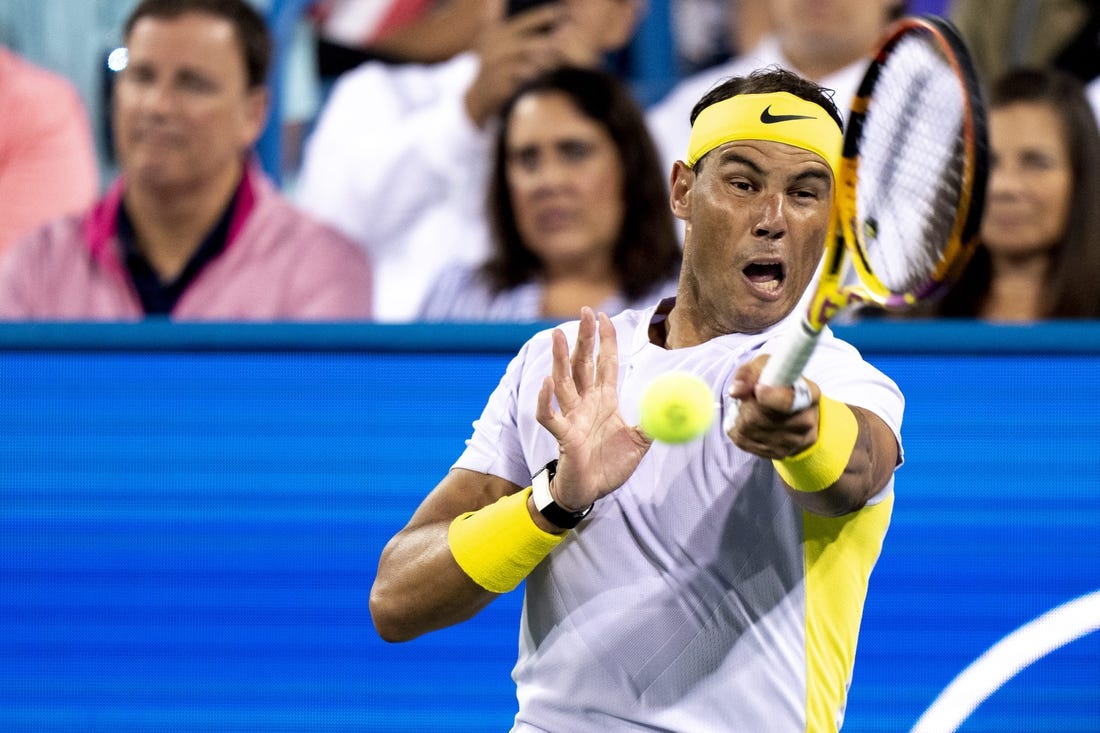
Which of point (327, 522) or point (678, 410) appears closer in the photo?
point (678, 410)

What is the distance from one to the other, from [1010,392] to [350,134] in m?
2.26

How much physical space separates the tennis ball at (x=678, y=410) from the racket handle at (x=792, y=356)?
3.7 inches

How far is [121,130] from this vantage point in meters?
4.77

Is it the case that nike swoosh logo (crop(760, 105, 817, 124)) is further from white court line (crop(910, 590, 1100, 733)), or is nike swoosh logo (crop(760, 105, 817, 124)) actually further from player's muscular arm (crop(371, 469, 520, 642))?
white court line (crop(910, 590, 1100, 733))

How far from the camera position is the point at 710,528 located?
254 centimetres

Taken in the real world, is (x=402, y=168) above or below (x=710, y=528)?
above

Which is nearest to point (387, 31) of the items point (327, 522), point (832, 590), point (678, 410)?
point (327, 522)

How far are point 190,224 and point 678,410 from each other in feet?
9.48

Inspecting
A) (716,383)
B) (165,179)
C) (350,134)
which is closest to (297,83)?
(350,134)

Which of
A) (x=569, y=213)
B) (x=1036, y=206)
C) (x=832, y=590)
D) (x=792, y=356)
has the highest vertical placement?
(x=569, y=213)

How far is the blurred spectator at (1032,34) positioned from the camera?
453 centimetres

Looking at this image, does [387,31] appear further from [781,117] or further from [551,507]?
[551,507]

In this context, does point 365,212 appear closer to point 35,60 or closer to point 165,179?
point 165,179

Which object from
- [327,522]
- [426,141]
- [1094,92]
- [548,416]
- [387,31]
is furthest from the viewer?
[387,31]
